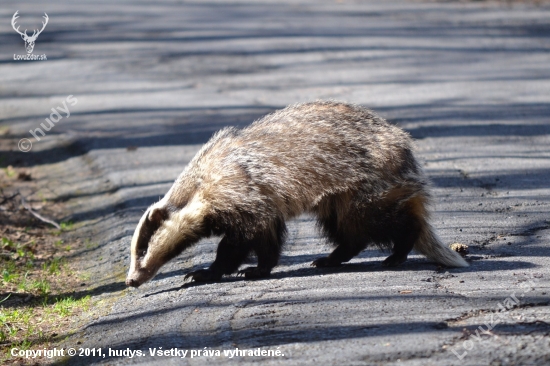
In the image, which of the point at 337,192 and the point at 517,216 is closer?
the point at 337,192

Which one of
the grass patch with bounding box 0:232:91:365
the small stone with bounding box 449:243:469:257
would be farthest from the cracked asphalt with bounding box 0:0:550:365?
the grass patch with bounding box 0:232:91:365

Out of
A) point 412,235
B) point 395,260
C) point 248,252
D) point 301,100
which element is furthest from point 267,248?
point 301,100

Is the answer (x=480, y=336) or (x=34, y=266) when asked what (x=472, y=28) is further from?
(x=480, y=336)

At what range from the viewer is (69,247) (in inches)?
324

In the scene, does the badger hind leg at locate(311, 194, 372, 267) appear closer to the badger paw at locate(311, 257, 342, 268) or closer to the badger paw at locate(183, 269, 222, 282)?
the badger paw at locate(311, 257, 342, 268)

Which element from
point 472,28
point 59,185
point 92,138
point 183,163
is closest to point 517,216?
point 183,163

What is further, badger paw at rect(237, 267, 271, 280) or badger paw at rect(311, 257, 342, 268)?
badger paw at rect(311, 257, 342, 268)

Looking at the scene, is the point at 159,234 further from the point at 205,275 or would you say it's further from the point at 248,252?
the point at 248,252

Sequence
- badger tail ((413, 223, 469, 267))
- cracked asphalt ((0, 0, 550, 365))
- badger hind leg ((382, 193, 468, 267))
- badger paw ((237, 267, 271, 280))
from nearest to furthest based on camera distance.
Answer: cracked asphalt ((0, 0, 550, 365))
badger tail ((413, 223, 469, 267))
badger hind leg ((382, 193, 468, 267))
badger paw ((237, 267, 271, 280))

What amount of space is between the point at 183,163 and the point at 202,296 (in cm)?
443

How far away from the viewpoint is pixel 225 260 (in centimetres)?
609

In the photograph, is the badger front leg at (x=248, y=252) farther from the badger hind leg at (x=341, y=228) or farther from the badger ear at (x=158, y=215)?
A: the badger ear at (x=158, y=215)

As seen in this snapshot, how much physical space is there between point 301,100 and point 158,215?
667 cm

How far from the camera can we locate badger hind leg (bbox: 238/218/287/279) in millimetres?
6062
